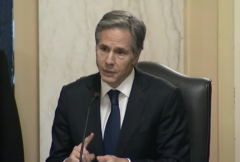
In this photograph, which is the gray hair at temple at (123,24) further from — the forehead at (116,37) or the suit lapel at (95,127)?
the suit lapel at (95,127)

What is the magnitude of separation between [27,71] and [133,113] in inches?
→ 35.2

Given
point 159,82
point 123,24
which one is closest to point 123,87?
point 159,82

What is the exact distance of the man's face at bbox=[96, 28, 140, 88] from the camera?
2018mm

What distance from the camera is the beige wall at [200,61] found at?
2615 mm

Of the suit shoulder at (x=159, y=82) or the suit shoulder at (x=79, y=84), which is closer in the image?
the suit shoulder at (x=159, y=82)

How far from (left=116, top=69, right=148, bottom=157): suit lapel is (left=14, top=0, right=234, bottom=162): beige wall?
816 millimetres

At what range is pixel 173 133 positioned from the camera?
2002 millimetres

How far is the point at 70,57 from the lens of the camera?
267 cm

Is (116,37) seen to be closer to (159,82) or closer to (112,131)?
(159,82)

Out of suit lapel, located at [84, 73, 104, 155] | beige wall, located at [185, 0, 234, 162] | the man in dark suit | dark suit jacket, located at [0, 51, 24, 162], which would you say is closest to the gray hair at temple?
the man in dark suit

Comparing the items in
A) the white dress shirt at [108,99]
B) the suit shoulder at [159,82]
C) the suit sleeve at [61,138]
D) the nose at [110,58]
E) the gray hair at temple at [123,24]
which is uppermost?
the gray hair at temple at [123,24]

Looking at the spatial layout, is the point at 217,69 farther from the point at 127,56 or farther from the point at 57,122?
the point at 57,122

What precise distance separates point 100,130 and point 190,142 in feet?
1.49

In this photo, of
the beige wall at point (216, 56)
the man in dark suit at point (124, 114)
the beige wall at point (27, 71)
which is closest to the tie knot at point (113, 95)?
the man in dark suit at point (124, 114)
